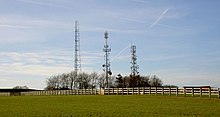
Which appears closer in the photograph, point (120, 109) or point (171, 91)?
point (120, 109)

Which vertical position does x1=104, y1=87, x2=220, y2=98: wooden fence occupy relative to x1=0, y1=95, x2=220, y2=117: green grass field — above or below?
above

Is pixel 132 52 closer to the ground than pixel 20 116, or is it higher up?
higher up

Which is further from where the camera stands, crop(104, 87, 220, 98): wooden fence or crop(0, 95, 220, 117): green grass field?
crop(104, 87, 220, 98): wooden fence

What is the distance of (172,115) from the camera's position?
21.5 metres

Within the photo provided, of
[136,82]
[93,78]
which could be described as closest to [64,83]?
[93,78]

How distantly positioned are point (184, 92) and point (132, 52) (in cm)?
5810

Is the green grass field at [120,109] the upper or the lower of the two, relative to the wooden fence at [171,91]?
lower

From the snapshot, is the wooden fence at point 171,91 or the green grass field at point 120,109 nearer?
the green grass field at point 120,109

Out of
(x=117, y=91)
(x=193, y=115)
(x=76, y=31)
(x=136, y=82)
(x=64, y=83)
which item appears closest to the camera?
(x=193, y=115)

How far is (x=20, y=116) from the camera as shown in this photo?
2228cm

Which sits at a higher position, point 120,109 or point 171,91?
point 171,91

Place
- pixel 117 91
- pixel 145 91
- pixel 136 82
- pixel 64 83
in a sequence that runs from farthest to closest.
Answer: pixel 64 83, pixel 136 82, pixel 117 91, pixel 145 91

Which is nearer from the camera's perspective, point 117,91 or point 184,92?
point 184,92

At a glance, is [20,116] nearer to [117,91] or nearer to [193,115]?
[193,115]
